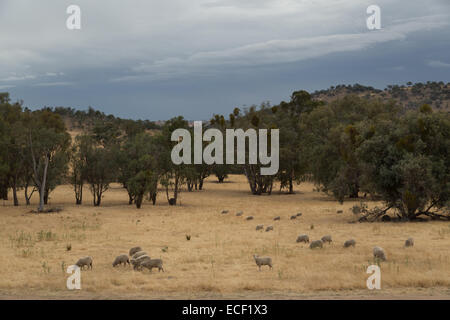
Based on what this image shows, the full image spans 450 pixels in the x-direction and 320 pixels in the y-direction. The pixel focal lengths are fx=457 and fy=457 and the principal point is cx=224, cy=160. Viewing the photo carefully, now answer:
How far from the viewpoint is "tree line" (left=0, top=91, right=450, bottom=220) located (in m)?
28.1

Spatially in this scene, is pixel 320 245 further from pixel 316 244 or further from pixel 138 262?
pixel 138 262

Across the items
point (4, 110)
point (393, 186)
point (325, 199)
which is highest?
point (4, 110)

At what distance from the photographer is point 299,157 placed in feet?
174

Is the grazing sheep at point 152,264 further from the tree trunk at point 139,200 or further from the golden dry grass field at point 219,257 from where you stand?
the tree trunk at point 139,200

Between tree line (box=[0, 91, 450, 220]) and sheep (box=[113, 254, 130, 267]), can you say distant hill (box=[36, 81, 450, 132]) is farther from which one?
sheep (box=[113, 254, 130, 267])

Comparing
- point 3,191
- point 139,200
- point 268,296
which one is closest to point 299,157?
point 139,200

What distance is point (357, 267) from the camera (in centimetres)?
1516

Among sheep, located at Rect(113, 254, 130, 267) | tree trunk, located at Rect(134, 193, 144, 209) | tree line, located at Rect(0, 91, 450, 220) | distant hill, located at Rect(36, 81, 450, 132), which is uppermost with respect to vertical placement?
distant hill, located at Rect(36, 81, 450, 132)

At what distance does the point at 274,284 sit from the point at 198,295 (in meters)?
2.34

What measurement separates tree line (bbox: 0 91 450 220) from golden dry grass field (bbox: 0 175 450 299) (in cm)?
282

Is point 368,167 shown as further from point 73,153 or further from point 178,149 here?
point 73,153

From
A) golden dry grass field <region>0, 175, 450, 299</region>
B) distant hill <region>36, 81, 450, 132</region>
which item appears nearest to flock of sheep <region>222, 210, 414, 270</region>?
golden dry grass field <region>0, 175, 450, 299</region>

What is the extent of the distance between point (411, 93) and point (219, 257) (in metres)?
126

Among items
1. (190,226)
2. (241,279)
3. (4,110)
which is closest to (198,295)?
(241,279)
